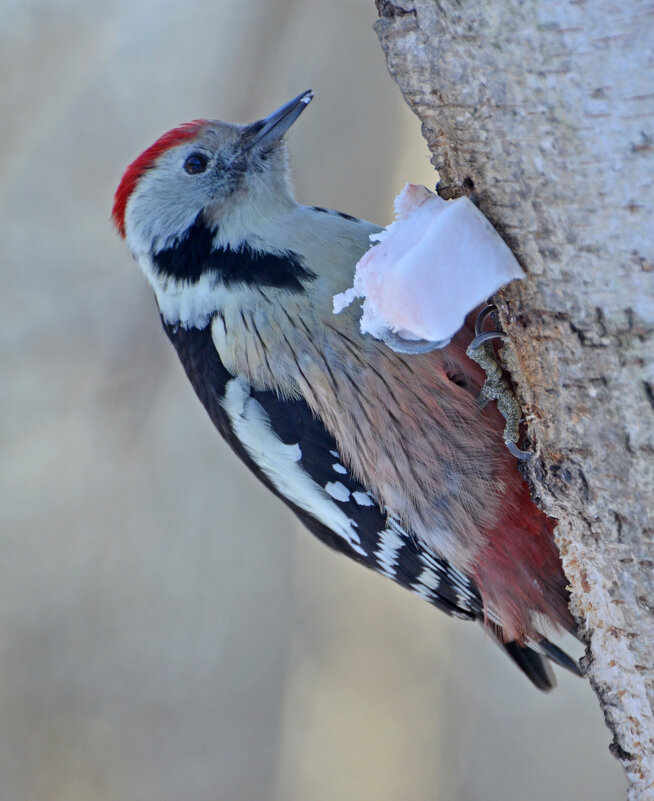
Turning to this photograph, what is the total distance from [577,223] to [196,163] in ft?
4.82

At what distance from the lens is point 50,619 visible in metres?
3.51

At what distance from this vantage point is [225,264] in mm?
2031

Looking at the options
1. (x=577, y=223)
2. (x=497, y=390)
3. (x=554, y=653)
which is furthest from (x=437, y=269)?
(x=554, y=653)

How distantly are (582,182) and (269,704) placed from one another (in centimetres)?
323

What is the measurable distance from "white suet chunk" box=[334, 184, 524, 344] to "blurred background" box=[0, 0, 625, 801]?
211cm

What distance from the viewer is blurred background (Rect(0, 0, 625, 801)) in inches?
130

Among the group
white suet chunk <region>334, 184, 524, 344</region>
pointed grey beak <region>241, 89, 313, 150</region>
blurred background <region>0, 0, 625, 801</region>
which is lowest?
blurred background <region>0, 0, 625, 801</region>

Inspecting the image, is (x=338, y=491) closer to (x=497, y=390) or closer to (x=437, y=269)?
(x=497, y=390)

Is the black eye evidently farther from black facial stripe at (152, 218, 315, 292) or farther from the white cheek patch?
the white cheek patch

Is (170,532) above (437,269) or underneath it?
underneath

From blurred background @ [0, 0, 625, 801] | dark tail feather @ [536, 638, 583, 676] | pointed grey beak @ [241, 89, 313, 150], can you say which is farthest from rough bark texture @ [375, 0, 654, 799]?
blurred background @ [0, 0, 625, 801]

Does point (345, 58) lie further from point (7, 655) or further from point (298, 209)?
point (7, 655)

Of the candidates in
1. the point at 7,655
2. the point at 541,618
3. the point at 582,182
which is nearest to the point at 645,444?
the point at 582,182

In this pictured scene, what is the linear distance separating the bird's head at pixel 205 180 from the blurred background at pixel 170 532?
1.01 metres
